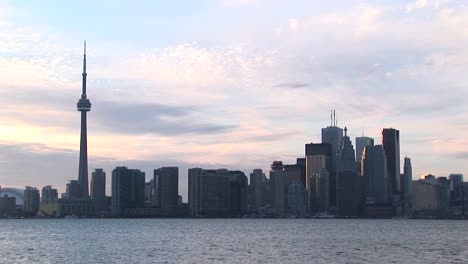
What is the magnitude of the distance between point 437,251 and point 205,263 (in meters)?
43.7

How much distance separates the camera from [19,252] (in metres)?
128

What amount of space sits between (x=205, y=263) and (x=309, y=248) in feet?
122

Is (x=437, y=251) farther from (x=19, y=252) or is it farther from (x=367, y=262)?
(x=19, y=252)

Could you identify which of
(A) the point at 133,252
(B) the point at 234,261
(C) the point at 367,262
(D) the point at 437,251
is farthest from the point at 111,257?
(D) the point at 437,251

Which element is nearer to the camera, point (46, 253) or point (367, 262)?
point (367, 262)

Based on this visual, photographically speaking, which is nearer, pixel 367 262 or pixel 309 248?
pixel 367 262

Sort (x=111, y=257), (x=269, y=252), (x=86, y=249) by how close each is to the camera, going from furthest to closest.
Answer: (x=86, y=249) < (x=269, y=252) < (x=111, y=257)

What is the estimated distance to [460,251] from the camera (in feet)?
416

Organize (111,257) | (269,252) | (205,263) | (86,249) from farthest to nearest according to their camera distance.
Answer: (86,249), (269,252), (111,257), (205,263)

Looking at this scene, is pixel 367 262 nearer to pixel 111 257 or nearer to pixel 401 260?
pixel 401 260

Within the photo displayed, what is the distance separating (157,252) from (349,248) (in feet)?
111

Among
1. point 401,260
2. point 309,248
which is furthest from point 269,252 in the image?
point 401,260

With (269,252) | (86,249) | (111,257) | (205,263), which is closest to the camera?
(205,263)

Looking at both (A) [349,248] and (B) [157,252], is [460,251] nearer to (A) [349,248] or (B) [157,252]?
(A) [349,248]
